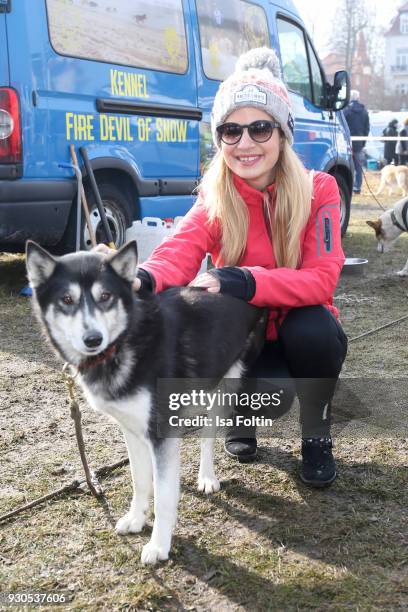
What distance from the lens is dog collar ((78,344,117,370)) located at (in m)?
2.15

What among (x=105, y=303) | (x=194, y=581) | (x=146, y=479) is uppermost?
(x=105, y=303)

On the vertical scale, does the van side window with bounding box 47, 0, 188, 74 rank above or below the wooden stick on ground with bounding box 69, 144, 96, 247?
above

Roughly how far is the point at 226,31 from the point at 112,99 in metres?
1.94

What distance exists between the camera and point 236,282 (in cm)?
251

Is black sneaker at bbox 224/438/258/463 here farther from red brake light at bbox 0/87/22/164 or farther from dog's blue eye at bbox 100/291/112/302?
red brake light at bbox 0/87/22/164

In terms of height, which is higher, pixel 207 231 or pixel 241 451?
pixel 207 231

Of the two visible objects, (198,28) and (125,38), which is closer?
(125,38)

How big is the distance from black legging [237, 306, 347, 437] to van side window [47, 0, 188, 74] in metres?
3.27

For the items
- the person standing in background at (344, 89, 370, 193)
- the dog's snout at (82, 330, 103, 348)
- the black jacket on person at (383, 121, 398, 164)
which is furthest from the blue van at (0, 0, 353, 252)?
the black jacket on person at (383, 121, 398, 164)

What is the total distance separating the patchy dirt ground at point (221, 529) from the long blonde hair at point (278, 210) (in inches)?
37.7

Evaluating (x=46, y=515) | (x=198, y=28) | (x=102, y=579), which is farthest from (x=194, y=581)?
(x=198, y=28)

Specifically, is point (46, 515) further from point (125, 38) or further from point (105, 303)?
point (125, 38)

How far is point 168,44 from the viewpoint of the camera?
228 inches

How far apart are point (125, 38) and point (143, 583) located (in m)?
4.67
